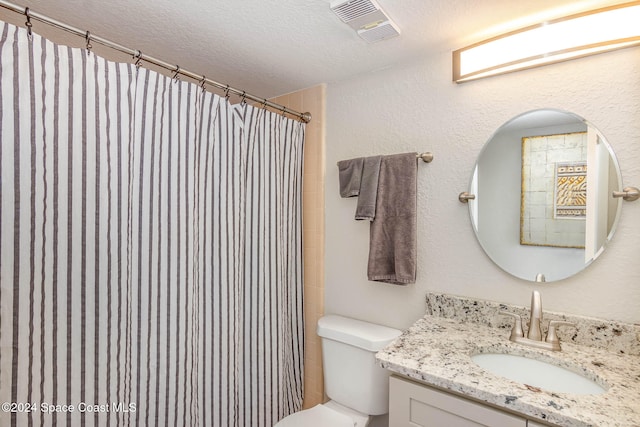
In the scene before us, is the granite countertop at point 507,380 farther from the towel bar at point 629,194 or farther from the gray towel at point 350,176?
the gray towel at point 350,176

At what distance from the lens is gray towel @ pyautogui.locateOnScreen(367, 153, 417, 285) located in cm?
145

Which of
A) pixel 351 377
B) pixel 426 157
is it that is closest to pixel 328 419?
pixel 351 377

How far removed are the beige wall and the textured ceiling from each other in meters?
0.27

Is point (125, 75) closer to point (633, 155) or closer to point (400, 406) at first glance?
point (400, 406)

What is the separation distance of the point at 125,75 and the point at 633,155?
1.85m

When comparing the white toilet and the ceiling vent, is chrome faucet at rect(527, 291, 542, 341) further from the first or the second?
the ceiling vent

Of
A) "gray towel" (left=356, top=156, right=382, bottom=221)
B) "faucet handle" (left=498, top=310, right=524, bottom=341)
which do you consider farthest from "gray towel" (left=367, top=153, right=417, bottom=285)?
Answer: "faucet handle" (left=498, top=310, right=524, bottom=341)

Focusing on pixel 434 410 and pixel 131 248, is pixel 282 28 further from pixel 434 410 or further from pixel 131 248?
pixel 434 410

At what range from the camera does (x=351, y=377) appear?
151 cm

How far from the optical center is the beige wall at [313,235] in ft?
6.07

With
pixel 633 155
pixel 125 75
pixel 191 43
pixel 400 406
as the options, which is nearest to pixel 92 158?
pixel 125 75

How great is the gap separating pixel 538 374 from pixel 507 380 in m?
0.28

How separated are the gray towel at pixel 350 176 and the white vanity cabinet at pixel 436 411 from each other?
0.90 m

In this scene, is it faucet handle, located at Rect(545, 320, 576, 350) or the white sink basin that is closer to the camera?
the white sink basin
